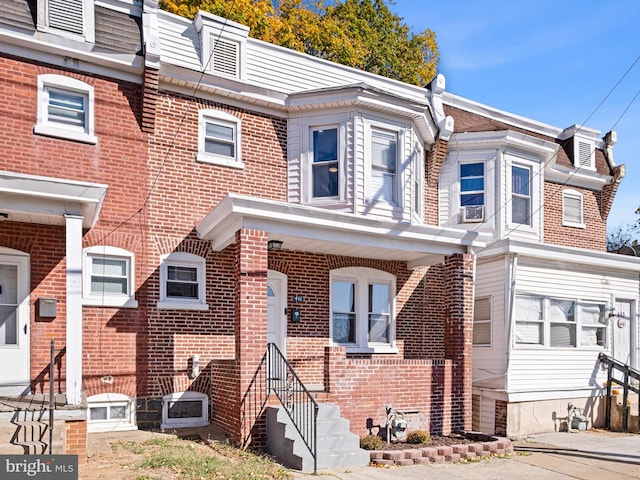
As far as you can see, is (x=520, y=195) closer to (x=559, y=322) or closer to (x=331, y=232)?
(x=559, y=322)

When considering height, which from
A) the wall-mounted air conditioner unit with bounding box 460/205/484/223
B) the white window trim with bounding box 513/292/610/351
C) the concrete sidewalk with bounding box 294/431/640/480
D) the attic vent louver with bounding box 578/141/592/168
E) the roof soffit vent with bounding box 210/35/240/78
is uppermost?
the roof soffit vent with bounding box 210/35/240/78

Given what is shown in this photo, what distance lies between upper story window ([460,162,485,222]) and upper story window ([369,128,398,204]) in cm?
325

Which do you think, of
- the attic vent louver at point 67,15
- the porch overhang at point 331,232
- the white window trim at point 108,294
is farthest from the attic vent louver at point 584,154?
the attic vent louver at point 67,15

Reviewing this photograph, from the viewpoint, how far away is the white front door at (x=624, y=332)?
50.7 ft

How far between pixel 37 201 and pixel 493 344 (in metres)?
10.1

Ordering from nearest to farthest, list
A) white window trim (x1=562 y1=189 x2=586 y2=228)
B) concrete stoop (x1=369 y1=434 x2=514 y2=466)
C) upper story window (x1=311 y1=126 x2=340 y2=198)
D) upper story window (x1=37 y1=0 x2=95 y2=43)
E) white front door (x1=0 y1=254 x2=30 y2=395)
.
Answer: concrete stoop (x1=369 y1=434 x2=514 y2=466)
white front door (x1=0 y1=254 x2=30 y2=395)
upper story window (x1=37 y1=0 x2=95 y2=43)
upper story window (x1=311 y1=126 x2=340 y2=198)
white window trim (x1=562 y1=189 x2=586 y2=228)

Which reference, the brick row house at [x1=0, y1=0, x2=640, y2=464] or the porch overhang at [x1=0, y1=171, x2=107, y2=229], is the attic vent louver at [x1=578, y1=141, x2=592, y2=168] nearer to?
the brick row house at [x1=0, y1=0, x2=640, y2=464]

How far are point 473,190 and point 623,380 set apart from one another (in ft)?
20.2

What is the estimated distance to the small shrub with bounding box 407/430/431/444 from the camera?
10398 mm

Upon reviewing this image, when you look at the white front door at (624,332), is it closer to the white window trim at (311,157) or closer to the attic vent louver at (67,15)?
the white window trim at (311,157)

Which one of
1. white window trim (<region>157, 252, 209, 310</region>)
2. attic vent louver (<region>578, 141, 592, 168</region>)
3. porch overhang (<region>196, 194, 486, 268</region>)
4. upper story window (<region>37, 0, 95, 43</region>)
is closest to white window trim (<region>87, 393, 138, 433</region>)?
white window trim (<region>157, 252, 209, 310</region>)

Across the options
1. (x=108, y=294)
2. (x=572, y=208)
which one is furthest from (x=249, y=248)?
(x=572, y=208)

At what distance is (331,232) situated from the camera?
10.8 meters

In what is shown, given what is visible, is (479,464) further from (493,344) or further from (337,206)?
(337,206)
